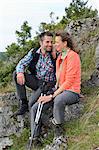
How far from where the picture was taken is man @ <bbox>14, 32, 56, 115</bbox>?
7.34 metres

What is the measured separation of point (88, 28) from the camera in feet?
35.6

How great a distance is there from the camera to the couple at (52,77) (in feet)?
22.3

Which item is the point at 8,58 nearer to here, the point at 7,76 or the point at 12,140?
the point at 7,76

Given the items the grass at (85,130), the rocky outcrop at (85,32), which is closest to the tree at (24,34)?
the rocky outcrop at (85,32)

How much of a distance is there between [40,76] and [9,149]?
4.52ft

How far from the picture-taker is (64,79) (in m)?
6.96

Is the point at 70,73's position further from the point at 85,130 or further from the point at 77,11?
the point at 77,11

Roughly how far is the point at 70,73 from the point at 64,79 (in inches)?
7.4

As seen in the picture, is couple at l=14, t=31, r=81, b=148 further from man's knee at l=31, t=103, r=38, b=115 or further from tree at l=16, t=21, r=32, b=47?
tree at l=16, t=21, r=32, b=47

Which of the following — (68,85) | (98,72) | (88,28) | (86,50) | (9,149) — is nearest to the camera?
(68,85)

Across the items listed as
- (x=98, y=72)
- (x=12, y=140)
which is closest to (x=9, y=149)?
(x=12, y=140)

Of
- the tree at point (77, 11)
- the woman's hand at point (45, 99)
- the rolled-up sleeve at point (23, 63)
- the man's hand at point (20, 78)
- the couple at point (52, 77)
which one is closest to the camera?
A: the couple at point (52, 77)

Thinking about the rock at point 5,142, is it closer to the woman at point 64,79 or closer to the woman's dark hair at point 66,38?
the woman at point 64,79

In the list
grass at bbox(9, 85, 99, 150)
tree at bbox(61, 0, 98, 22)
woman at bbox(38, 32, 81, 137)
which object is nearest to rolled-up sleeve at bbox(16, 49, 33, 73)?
woman at bbox(38, 32, 81, 137)
